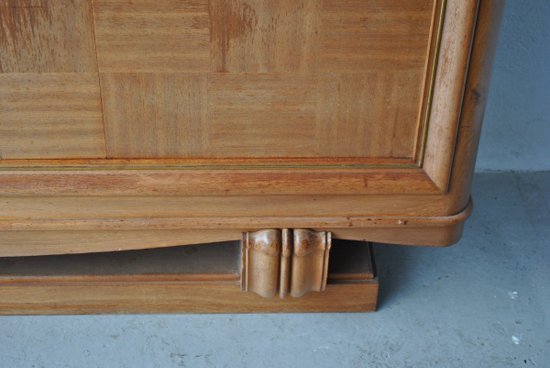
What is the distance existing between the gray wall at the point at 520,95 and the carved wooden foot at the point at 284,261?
53 cm

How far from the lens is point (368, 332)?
0.86 meters

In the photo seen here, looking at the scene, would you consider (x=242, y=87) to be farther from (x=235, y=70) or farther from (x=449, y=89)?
(x=449, y=89)

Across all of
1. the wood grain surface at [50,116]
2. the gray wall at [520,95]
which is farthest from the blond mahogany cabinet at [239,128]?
the gray wall at [520,95]

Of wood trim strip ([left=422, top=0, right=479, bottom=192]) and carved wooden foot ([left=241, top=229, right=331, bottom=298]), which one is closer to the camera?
wood trim strip ([left=422, top=0, right=479, bottom=192])

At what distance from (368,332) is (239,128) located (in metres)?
0.31

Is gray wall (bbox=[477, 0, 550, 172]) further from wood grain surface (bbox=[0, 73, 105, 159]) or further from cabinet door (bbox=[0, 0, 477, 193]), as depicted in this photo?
wood grain surface (bbox=[0, 73, 105, 159])

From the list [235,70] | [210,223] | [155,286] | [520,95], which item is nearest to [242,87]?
[235,70]

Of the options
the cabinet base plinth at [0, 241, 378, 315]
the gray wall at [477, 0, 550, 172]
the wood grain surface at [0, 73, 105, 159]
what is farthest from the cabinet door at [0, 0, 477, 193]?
the gray wall at [477, 0, 550, 172]

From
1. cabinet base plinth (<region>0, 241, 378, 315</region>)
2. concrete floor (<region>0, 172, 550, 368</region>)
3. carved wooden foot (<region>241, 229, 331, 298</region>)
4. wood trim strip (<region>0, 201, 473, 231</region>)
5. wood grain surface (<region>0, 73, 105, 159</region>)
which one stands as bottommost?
concrete floor (<region>0, 172, 550, 368</region>)

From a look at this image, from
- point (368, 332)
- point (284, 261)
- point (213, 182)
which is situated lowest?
point (368, 332)

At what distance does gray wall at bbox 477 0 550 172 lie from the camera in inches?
44.0

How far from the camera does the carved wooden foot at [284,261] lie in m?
0.80

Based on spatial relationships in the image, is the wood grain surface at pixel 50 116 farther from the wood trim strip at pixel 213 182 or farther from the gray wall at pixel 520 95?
the gray wall at pixel 520 95

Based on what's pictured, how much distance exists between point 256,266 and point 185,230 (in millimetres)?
94
